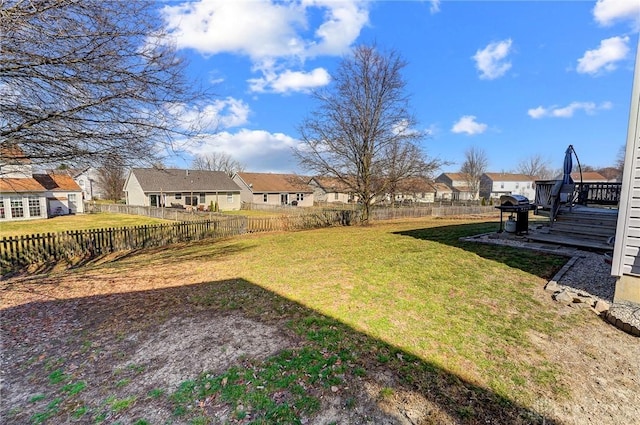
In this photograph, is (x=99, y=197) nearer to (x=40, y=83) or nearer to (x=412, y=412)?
(x=40, y=83)

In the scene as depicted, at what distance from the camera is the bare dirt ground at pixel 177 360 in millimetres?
2754

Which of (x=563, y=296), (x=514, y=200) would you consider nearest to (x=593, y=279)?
(x=563, y=296)

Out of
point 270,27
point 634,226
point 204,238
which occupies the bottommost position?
point 204,238

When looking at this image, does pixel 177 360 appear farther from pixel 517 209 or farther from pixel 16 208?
pixel 16 208

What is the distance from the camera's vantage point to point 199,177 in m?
35.4

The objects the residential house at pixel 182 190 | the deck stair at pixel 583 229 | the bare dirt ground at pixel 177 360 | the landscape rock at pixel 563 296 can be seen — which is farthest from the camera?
the residential house at pixel 182 190

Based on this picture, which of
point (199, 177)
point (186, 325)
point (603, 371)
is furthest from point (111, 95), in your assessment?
point (199, 177)

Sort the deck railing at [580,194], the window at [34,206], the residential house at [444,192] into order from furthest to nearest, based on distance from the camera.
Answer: the residential house at [444,192] < the window at [34,206] < the deck railing at [580,194]

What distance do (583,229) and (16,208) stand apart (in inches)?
1428

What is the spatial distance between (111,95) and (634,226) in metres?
9.14

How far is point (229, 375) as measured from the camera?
11.0ft

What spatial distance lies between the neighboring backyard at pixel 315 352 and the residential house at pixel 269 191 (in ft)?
106

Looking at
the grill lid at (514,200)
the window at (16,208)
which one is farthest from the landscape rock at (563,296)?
the window at (16,208)

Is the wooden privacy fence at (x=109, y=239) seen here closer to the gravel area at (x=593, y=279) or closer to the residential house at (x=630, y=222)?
the gravel area at (x=593, y=279)
